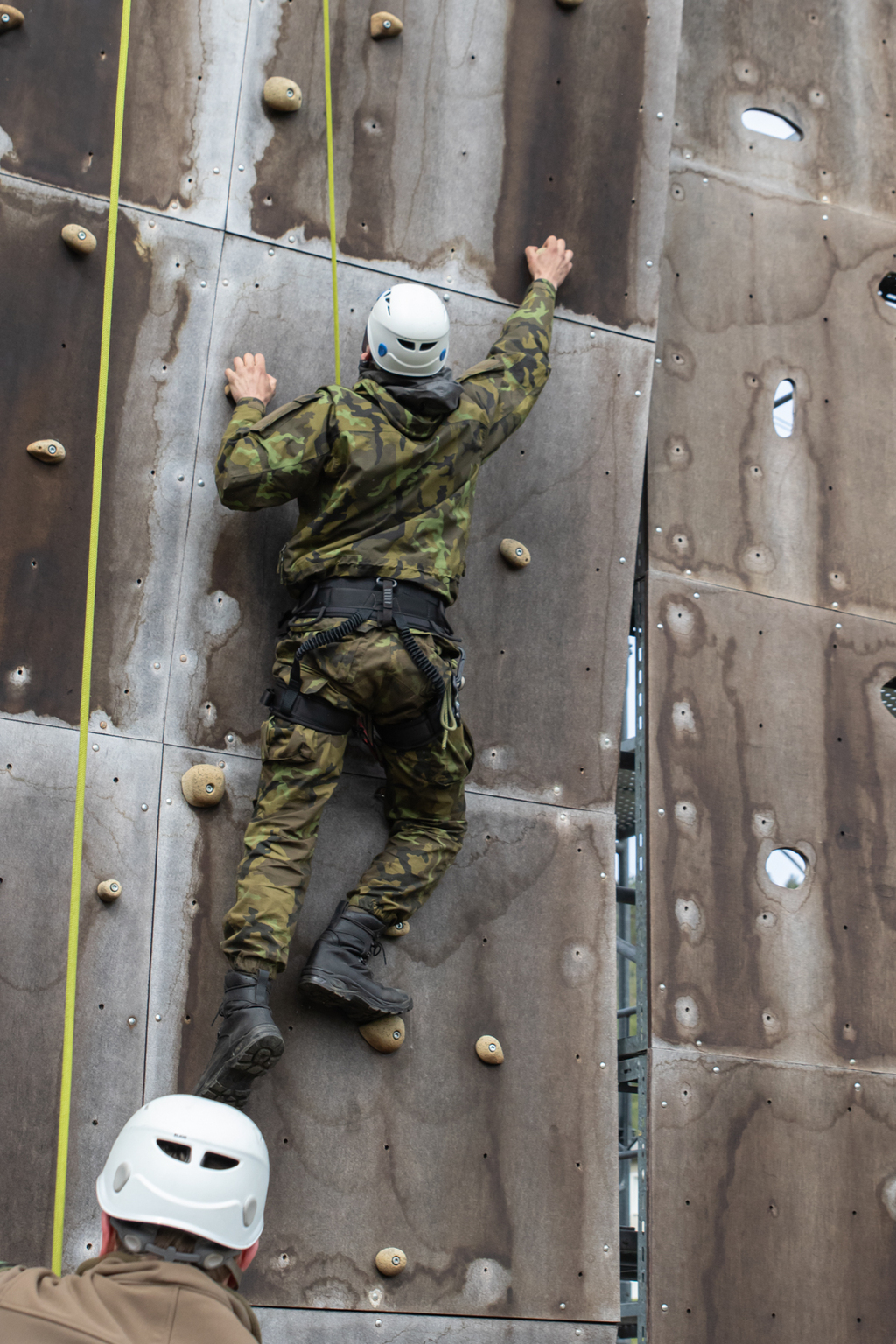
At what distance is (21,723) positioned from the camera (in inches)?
165

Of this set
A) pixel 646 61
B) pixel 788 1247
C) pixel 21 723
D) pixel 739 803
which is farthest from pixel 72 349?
pixel 788 1247

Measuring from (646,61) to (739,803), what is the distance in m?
3.09

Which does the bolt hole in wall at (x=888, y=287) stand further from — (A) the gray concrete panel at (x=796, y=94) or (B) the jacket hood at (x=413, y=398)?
(B) the jacket hood at (x=413, y=398)

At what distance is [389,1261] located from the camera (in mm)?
4234

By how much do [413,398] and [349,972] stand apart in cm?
187

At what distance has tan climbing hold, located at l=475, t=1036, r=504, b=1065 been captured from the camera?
4.55 metres

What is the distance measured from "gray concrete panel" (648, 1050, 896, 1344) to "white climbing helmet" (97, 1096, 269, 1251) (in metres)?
2.87

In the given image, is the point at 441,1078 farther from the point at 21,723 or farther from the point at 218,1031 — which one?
the point at 21,723

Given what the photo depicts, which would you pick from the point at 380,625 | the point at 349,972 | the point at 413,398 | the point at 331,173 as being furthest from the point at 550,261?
the point at 349,972

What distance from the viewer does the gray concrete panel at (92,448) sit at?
429 centimetres

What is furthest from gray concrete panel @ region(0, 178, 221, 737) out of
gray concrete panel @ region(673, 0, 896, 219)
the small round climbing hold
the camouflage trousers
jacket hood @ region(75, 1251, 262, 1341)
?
gray concrete panel @ region(673, 0, 896, 219)

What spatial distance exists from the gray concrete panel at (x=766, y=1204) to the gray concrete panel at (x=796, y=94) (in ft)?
13.2

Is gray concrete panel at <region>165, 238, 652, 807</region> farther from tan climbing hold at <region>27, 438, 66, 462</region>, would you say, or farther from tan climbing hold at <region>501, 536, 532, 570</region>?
tan climbing hold at <region>27, 438, 66, 462</region>

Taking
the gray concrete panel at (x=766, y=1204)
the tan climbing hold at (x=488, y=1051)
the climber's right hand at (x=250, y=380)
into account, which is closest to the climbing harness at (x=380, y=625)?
the climber's right hand at (x=250, y=380)
